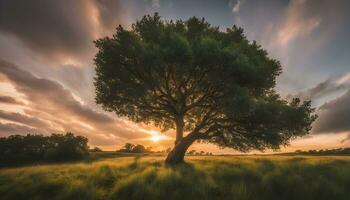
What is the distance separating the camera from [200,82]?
18219 mm

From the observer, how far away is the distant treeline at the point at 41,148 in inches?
1426

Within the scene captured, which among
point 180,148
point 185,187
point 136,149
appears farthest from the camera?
point 136,149

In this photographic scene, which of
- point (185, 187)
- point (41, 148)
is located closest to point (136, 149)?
point (41, 148)

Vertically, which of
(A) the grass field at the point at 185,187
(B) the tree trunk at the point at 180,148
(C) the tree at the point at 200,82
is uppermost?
(C) the tree at the point at 200,82

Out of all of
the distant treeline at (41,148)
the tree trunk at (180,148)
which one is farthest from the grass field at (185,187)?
the distant treeline at (41,148)

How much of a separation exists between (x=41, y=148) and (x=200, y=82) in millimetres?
35732

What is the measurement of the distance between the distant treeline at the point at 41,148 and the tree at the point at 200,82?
2193 centimetres

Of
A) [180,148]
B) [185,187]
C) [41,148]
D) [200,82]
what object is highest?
[200,82]

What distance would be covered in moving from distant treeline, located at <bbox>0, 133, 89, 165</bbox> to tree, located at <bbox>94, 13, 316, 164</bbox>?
21.9 meters

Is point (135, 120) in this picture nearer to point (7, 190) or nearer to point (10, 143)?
point (7, 190)

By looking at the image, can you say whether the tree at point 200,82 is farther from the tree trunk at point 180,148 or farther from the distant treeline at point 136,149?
the distant treeline at point 136,149

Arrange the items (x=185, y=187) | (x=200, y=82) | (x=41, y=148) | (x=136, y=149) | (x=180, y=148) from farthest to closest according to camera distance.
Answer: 1. (x=136, y=149)
2. (x=41, y=148)
3. (x=180, y=148)
4. (x=200, y=82)
5. (x=185, y=187)

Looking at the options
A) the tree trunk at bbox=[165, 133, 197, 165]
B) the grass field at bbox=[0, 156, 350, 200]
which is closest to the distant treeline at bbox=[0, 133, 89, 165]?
the tree trunk at bbox=[165, 133, 197, 165]

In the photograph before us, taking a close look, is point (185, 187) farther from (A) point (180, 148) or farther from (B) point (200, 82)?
(A) point (180, 148)
